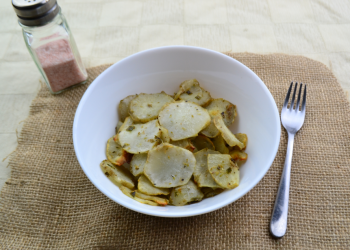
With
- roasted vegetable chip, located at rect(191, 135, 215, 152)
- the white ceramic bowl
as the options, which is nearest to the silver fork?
the white ceramic bowl

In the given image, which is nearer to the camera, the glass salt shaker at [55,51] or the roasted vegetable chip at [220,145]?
the roasted vegetable chip at [220,145]

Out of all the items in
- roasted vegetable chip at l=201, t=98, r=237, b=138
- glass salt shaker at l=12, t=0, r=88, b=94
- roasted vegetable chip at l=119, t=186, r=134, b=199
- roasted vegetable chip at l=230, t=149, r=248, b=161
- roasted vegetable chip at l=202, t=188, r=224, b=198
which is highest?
glass salt shaker at l=12, t=0, r=88, b=94

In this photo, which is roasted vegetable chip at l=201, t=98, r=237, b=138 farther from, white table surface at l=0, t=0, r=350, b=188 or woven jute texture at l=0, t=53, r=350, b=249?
white table surface at l=0, t=0, r=350, b=188

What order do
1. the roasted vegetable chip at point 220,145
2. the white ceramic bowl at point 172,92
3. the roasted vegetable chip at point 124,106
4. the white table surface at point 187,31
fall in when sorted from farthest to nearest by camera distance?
the white table surface at point 187,31
the roasted vegetable chip at point 124,106
the roasted vegetable chip at point 220,145
the white ceramic bowl at point 172,92

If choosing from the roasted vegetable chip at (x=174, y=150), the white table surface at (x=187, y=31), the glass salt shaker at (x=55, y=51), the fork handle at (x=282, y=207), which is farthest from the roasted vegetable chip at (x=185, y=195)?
the white table surface at (x=187, y=31)

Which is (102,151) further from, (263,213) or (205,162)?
(263,213)

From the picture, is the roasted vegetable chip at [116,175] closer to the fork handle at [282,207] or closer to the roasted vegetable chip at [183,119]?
the roasted vegetable chip at [183,119]
